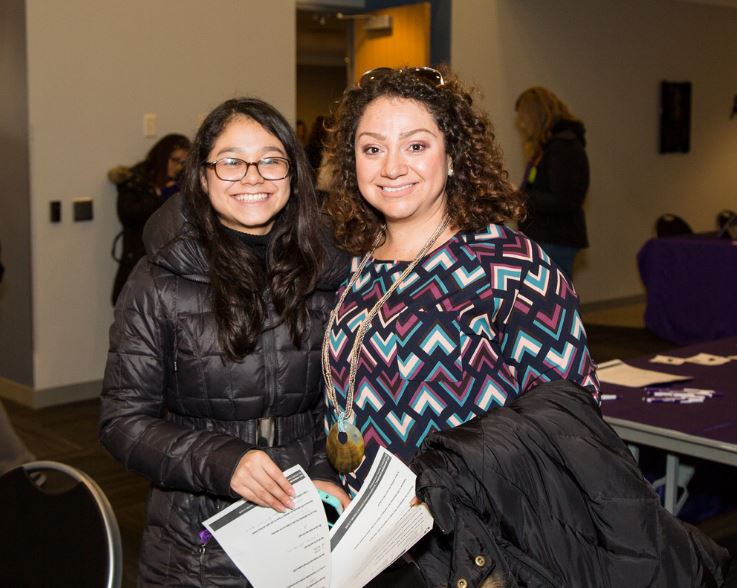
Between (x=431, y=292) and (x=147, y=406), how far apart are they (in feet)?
1.87

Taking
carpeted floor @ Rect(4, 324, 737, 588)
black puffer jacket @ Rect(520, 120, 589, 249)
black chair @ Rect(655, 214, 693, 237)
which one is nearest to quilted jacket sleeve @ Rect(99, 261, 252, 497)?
carpeted floor @ Rect(4, 324, 737, 588)

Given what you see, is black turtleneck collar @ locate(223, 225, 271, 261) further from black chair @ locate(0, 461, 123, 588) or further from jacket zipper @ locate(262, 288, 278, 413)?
black chair @ locate(0, 461, 123, 588)

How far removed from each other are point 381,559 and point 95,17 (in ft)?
Result: 16.8

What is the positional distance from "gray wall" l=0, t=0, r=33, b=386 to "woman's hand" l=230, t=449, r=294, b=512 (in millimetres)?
4550

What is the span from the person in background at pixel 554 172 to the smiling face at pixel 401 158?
14.4 feet

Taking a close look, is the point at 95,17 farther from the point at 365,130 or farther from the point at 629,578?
the point at 629,578

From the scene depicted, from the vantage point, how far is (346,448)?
1.72 meters

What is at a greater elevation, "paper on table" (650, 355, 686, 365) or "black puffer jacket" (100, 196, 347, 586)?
"black puffer jacket" (100, 196, 347, 586)

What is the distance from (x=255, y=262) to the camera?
1876mm

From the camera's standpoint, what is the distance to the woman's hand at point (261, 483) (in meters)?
1.59

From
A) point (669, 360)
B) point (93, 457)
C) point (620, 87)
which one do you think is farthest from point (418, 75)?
point (620, 87)

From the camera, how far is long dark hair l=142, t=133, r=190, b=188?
597 cm

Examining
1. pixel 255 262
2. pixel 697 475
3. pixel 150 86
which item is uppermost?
pixel 150 86

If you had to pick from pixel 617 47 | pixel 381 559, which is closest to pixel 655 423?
pixel 381 559
